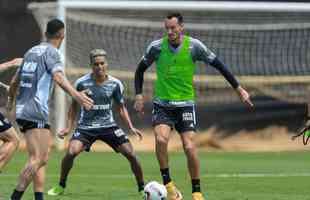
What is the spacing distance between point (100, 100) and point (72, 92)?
3.73m

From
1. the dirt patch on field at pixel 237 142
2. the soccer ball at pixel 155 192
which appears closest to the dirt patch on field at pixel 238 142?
the dirt patch on field at pixel 237 142

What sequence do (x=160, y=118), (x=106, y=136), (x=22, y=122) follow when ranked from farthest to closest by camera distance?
1. (x=106, y=136)
2. (x=160, y=118)
3. (x=22, y=122)

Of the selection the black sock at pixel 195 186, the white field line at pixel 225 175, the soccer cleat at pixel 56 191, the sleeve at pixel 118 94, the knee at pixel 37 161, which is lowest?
the white field line at pixel 225 175

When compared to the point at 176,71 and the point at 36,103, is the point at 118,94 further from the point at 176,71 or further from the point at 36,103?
the point at 36,103

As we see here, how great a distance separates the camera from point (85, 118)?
13.8m

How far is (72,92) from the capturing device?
1010cm

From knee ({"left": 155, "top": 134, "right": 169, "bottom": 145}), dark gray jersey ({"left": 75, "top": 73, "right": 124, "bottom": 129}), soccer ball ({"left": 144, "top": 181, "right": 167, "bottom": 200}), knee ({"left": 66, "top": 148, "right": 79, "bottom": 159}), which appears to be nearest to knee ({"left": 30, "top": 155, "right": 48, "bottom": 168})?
soccer ball ({"left": 144, "top": 181, "right": 167, "bottom": 200})

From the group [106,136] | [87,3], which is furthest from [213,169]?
[87,3]

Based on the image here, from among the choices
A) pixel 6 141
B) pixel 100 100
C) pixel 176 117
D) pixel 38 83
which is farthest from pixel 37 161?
pixel 100 100

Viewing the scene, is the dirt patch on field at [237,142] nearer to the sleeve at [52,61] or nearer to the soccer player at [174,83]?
the soccer player at [174,83]

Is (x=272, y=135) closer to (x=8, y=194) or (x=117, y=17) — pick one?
(x=117, y=17)

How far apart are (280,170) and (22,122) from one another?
25.6 ft

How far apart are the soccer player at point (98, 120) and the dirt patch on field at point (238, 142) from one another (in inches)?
380

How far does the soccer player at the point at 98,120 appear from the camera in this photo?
44.0 feet
